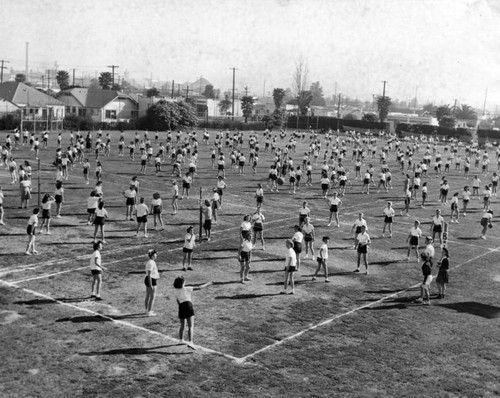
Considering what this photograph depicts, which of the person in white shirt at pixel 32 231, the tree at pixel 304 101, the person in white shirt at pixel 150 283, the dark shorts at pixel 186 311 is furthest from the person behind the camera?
the tree at pixel 304 101

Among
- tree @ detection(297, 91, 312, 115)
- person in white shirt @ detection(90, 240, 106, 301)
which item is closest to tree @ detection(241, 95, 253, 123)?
tree @ detection(297, 91, 312, 115)

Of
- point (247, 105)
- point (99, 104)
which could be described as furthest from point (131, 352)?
point (247, 105)

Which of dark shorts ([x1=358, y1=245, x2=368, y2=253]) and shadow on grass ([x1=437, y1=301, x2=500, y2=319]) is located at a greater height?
dark shorts ([x1=358, y1=245, x2=368, y2=253])

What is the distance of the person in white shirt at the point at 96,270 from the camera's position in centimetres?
1581

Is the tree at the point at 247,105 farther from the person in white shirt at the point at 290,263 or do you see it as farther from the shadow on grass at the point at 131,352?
the shadow on grass at the point at 131,352

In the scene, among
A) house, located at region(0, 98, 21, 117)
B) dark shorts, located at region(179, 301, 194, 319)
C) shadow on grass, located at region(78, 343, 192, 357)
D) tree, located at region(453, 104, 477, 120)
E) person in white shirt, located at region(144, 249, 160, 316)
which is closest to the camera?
shadow on grass, located at region(78, 343, 192, 357)

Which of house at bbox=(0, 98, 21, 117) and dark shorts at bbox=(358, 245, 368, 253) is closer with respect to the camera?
dark shorts at bbox=(358, 245, 368, 253)

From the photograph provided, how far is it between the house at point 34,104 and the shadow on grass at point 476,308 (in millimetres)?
61112

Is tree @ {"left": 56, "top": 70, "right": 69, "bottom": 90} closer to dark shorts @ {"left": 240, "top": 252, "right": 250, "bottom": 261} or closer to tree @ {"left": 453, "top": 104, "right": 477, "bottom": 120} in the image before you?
tree @ {"left": 453, "top": 104, "right": 477, "bottom": 120}

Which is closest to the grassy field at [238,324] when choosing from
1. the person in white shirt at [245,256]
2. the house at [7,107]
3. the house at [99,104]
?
the person in white shirt at [245,256]

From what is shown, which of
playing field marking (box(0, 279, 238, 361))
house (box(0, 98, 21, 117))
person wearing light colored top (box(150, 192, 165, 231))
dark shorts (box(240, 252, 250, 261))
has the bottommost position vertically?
playing field marking (box(0, 279, 238, 361))

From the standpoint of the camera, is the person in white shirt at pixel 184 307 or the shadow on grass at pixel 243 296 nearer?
the person in white shirt at pixel 184 307

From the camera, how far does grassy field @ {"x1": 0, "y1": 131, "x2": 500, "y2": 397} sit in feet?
39.5

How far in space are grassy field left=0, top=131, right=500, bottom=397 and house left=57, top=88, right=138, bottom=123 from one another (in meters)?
66.2
